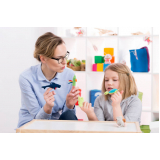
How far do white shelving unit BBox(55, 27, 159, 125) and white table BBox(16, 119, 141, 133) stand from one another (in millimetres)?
1361

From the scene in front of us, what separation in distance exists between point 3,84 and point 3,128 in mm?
383

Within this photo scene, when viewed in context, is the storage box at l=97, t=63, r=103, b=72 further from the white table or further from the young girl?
the white table

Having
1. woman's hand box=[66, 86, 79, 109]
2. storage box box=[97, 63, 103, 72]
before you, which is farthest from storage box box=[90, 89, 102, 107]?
woman's hand box=[66, 86, 79, 109]

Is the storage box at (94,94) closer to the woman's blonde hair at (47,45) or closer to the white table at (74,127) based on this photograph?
the woman's blonde hair at (47,45)

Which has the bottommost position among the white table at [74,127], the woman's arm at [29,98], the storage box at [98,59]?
the white table at [74,127]

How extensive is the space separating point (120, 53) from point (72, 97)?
1102mm

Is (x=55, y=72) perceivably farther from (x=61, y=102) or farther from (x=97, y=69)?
(x=97, y=69)

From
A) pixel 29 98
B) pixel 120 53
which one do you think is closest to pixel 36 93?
pixel 29 98

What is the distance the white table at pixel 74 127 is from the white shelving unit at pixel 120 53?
53.6 inches

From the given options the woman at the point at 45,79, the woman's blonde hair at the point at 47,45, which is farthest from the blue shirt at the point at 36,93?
the woman's blonde hair at the point at 47,45

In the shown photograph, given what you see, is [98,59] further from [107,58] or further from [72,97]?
[72,97]

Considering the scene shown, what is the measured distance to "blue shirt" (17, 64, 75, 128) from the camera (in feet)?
5.34

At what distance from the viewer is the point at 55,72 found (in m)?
1.75

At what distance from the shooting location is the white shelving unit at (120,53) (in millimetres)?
2389
